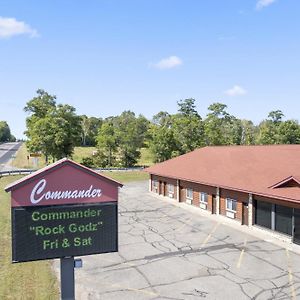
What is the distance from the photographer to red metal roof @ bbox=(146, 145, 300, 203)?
25.3 meters

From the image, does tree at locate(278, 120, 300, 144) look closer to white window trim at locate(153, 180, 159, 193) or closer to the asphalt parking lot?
white window trim at locate(153, 180, 159, 193)

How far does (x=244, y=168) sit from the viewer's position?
99.6ft

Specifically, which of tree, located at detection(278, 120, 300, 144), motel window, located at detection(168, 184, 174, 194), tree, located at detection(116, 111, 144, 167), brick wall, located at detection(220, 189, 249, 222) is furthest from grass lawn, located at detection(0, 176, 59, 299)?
tree, located at detection(278, 120, 300, 144)

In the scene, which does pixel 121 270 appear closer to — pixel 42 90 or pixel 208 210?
pixel 208 210

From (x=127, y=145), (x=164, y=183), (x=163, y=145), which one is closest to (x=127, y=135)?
(x=127, y=145)

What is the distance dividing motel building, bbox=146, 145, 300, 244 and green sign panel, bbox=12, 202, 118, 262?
1373 centimetres

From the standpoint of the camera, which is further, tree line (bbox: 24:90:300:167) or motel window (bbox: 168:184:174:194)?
tree line (bbox: 24:90:300:167)

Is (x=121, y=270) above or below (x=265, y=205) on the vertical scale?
below

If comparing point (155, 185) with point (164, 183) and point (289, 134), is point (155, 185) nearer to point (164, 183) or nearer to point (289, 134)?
point (164, 183)

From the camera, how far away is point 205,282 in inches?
636

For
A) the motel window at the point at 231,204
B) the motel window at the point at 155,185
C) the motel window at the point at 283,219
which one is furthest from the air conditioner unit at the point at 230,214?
the motel window at the point at 155,185

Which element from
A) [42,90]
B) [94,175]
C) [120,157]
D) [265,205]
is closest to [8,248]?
[94,175]

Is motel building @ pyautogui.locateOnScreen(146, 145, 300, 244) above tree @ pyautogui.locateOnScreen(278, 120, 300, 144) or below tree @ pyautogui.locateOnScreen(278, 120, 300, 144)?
below

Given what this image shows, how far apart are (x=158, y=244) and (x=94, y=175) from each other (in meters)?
12.3
